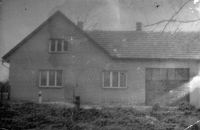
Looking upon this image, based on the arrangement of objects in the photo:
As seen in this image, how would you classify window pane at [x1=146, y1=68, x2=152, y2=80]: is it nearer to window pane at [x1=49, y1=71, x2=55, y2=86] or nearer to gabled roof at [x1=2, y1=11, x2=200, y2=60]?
gabled roof at [x1=2, y1=11, x2=200, y2=60]

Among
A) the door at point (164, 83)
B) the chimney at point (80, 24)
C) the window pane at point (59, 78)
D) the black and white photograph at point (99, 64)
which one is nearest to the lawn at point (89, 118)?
the black and white photograph at point (99, 64)

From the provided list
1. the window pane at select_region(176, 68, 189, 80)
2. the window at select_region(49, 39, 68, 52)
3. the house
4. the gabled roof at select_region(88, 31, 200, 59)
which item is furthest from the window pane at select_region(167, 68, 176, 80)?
the window at select_region(49, 39, 68, 52)

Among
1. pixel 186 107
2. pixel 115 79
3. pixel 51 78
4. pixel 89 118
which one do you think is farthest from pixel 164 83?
pixel 51 78

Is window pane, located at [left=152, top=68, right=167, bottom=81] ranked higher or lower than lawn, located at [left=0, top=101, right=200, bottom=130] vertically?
higher

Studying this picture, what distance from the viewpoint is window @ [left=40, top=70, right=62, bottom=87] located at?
29.5ft

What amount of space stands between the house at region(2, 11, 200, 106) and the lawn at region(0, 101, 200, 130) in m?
1.20

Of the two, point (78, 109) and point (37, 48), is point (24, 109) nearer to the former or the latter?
point (78, 109)

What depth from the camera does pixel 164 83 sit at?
9.14 m

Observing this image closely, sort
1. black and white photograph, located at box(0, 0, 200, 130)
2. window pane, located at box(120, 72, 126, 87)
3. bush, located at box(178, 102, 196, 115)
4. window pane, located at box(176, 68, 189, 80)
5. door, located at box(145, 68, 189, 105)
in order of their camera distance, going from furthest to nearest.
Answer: window pane, located at box(120, 72, 126, 87) → window pane, located at box(176, 68, 189, 80) → door, located at box(145, 68, 189, 105) → bush, located at box(178, 102, 196, 115) → black and white photograph, located at box(0, 0, 200, 130)

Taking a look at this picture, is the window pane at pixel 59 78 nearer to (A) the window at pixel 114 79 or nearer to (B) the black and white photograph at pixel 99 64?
(B) the black and white photograph at pixel 99 64

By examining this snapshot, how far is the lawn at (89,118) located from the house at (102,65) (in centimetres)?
120

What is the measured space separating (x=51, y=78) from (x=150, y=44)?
5050 mm

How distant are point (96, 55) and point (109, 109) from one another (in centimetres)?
290

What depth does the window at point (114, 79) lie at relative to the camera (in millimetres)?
9219
